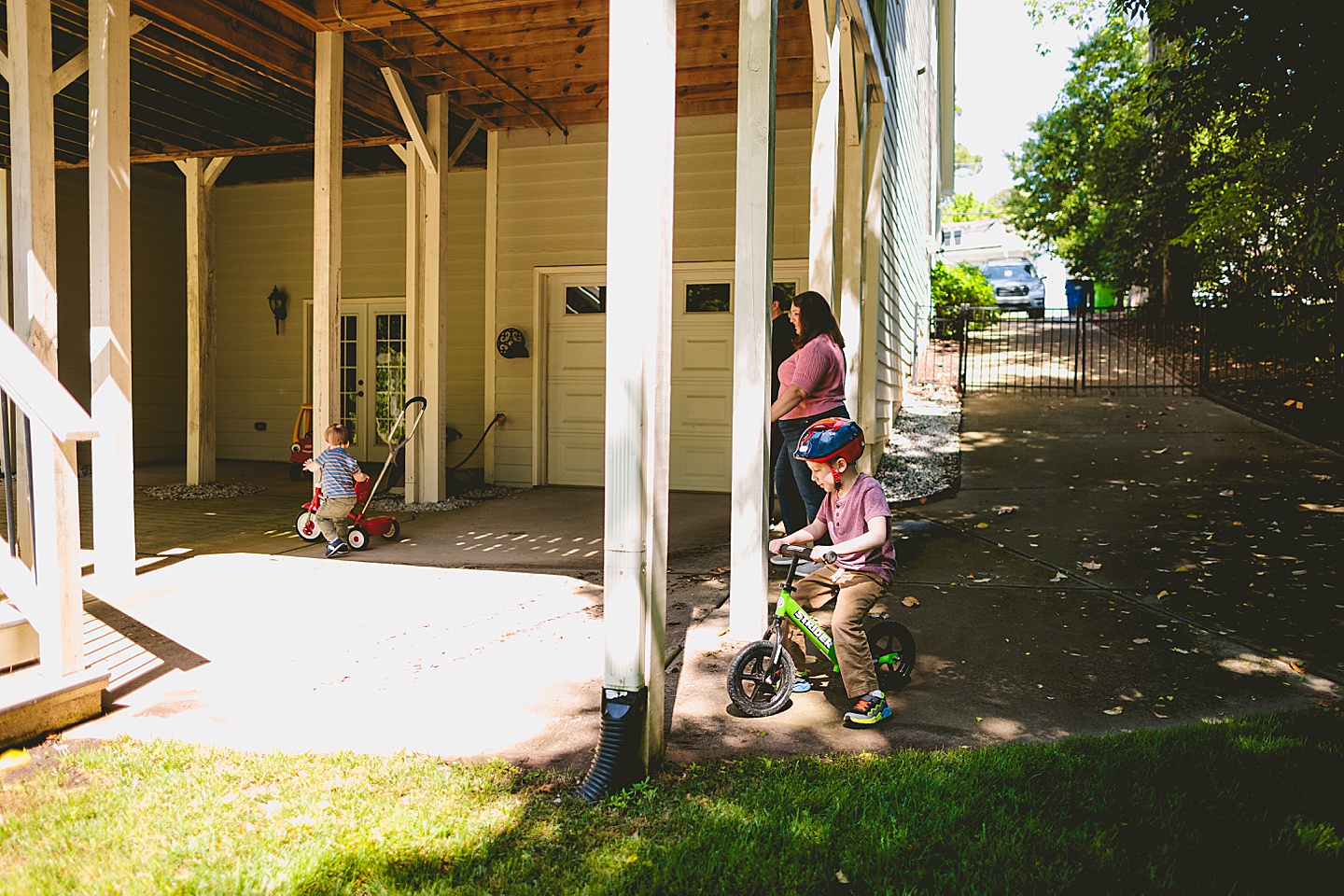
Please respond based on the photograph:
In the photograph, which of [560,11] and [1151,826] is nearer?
[1151,826]

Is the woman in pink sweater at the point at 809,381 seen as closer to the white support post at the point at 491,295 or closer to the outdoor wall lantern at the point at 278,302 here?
the white support post at the point at 491,295

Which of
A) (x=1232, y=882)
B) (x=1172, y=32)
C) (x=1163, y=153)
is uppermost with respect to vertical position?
(x=1163, y=153)

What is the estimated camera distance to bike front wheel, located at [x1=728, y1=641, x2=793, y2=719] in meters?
3.50

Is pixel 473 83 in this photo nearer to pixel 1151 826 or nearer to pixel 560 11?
pixel 560 11

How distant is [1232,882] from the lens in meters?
2.37

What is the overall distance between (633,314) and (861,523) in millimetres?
1341

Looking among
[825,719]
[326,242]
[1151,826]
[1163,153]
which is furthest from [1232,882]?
[1163,153]

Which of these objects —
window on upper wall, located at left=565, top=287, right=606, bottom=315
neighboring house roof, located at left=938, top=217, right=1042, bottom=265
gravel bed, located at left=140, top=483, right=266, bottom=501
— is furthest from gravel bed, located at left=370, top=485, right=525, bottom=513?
neighboring house roof, located at left=938, top=217, right=1042, bottom=265

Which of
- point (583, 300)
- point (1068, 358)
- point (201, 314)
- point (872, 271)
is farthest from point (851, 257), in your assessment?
point (1068, 358)

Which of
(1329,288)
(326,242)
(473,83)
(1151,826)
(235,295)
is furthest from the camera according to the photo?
(235,295)

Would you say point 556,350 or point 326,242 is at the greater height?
point 326,242

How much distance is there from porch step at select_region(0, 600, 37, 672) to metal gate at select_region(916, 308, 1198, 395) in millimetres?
12538

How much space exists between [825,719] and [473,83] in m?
7.80

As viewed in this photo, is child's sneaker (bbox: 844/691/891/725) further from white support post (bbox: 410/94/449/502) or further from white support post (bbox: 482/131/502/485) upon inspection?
white support post (bbox: 482/131/502/485)
